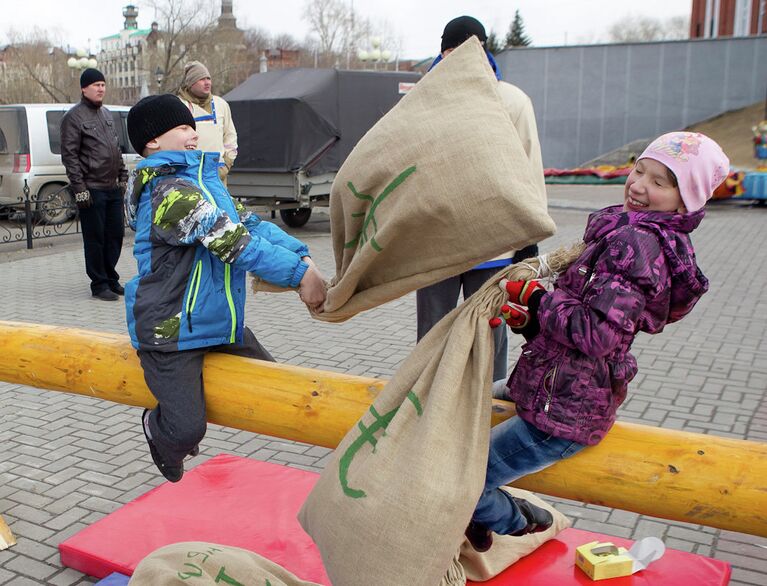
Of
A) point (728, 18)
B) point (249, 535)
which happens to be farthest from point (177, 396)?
point (728, 18)

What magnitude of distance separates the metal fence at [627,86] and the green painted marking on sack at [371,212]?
25.7 metres

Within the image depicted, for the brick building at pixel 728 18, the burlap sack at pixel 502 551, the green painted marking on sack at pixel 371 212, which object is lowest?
the burlap sack at pixel 502 551

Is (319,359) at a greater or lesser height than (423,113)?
lesser

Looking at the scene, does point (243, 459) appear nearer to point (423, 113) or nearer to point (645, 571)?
point (645, 571)

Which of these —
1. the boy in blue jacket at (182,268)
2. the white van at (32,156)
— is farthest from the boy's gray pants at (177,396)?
the white van at (32,156)

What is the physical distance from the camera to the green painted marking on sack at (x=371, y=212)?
1919 millimetres

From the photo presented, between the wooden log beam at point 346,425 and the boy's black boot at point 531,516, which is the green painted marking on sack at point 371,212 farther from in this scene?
the boy's black boot at point 531,516

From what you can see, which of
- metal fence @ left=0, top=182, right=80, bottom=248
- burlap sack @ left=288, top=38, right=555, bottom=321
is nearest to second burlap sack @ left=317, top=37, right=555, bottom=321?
burlap sack @ left=288, top=38, right=555, bottom=321

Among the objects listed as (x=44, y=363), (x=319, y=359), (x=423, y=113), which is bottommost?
(x=319, y=359)

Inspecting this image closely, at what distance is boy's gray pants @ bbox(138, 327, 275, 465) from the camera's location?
99.4 inches

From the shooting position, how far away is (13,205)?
41.7 feet

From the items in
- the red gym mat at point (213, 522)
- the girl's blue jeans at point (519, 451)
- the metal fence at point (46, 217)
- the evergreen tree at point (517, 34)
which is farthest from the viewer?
the evergreen tree at point (517, 34)

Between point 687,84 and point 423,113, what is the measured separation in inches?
1055

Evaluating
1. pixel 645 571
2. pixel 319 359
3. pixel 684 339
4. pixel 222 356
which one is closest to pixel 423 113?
pixel 222 356
